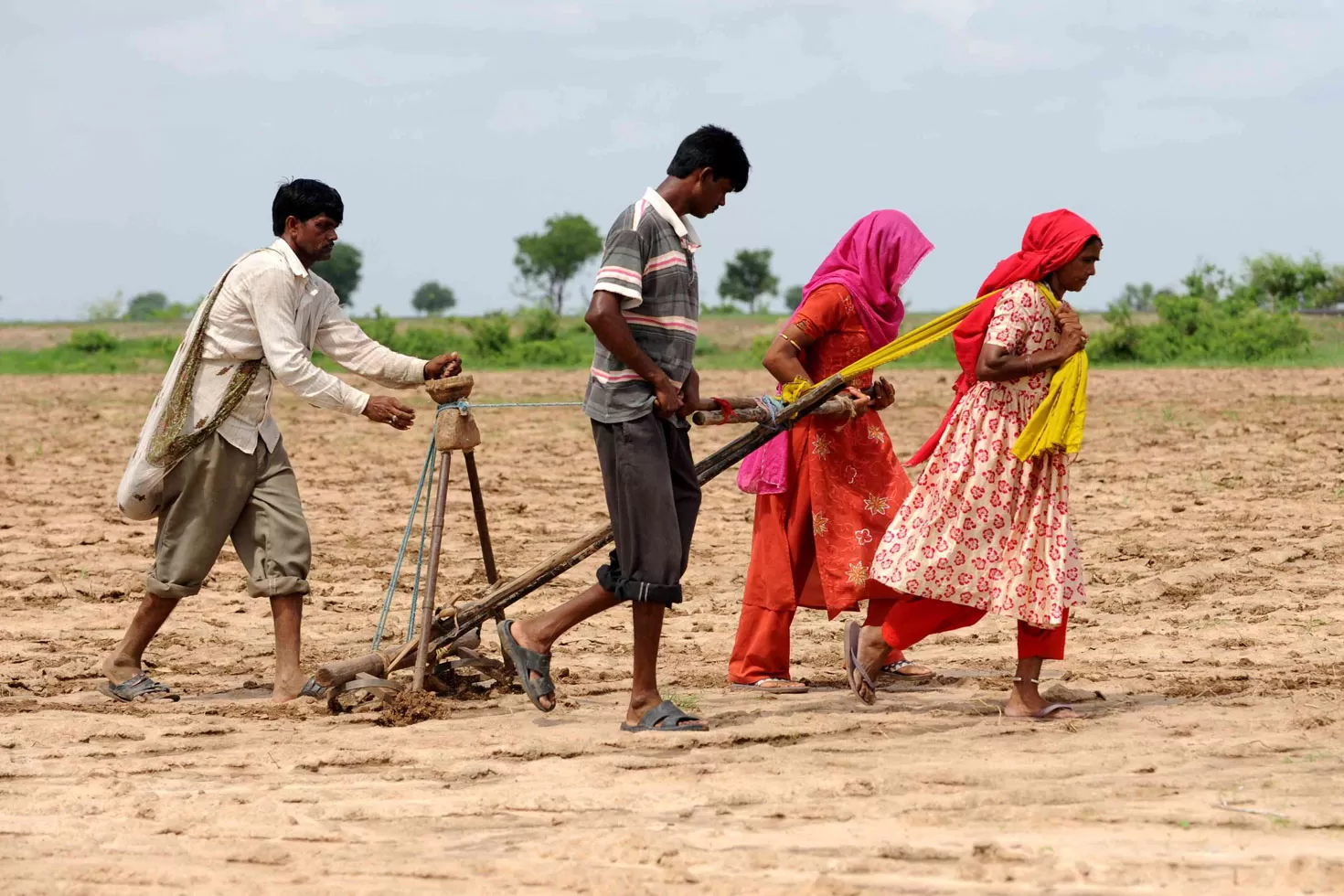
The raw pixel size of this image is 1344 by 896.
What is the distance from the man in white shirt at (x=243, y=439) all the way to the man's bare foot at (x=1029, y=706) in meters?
2.19

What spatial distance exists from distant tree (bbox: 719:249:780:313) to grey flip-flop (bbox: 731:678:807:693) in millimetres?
67518

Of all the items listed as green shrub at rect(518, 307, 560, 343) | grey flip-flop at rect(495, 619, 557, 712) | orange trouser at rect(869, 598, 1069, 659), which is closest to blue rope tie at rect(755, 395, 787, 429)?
orange trouser at rect(869, 598, 1069, 659)

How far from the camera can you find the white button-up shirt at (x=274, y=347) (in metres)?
5.24

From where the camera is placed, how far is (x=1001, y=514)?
16.2 feet

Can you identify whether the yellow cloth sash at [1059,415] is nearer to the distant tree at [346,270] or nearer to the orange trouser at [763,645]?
the orange trouser at [763,645]

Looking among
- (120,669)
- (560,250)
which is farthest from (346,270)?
(120,669)

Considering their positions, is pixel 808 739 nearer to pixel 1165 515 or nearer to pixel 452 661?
pixel 452 661

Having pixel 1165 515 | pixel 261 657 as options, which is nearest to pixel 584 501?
pixel 1165 515

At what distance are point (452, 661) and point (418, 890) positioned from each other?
209 cm

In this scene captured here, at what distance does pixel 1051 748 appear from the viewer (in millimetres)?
4477

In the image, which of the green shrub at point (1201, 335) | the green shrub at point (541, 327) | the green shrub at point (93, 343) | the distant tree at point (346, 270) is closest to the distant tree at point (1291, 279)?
the green shrub at point (1201, 335)

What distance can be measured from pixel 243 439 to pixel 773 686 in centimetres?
203

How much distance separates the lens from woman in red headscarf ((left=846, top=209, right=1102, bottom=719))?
15.9 feet

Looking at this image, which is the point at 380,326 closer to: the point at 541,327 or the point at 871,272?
the point at 541,327
